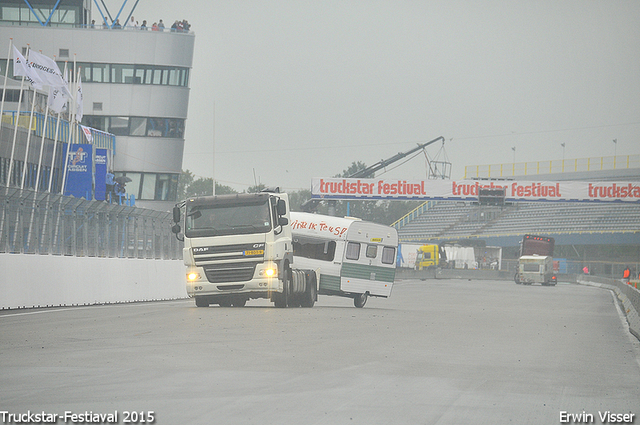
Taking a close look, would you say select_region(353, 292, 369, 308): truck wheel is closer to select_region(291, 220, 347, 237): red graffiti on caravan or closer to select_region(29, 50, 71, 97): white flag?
select_region(291, 220, 347, 237): red graffiti on caravan

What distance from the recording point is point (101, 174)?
55.4 metres

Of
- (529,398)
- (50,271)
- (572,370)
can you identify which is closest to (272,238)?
(50,271)

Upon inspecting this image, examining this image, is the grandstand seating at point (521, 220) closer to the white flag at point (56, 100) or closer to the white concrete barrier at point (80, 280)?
the white flag at point (56, 100)

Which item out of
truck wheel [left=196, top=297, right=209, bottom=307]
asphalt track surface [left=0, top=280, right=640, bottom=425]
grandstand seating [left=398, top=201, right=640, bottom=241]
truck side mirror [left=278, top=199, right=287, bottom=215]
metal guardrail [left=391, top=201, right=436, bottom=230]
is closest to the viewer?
asphalt track surface [left=0, top=280, right=640, bottom=425]

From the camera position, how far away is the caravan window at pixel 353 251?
27.3m

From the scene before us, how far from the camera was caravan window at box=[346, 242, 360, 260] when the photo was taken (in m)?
27.3

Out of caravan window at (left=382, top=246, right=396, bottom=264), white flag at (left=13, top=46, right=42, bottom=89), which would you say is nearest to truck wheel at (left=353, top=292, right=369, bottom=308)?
caravan window at (left=382, top=246, right=396, bottom=264)

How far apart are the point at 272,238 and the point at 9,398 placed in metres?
13.9

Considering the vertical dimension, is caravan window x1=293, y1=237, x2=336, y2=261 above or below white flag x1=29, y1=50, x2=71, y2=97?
below

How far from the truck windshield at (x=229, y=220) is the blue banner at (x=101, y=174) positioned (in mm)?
34560

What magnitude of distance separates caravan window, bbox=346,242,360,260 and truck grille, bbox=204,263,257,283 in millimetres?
5989

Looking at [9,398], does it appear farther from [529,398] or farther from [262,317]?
[262,317]

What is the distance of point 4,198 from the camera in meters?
21.4

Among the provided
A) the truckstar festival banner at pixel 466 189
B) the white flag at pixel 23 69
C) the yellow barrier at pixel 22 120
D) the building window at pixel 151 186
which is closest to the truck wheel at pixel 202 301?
the white flag at pixel 23 69
